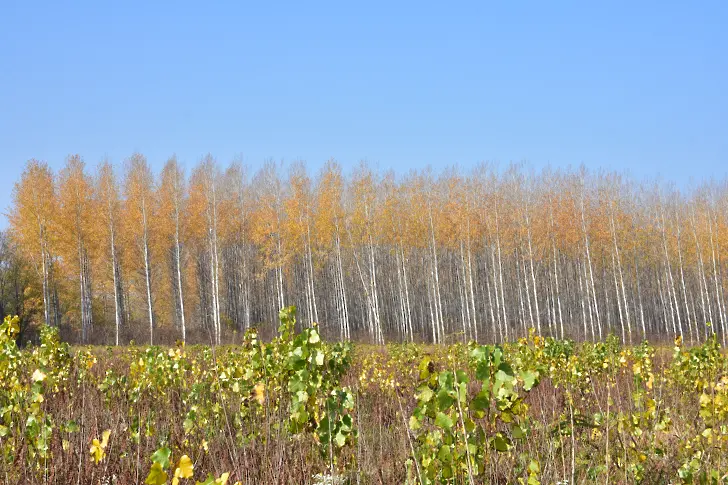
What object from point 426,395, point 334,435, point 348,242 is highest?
point 348,242

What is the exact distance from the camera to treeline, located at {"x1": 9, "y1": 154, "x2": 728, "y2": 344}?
2856 cm

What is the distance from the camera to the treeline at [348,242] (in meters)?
28.6

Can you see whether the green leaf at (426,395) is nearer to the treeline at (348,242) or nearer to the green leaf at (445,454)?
the green leaf at (445,454)

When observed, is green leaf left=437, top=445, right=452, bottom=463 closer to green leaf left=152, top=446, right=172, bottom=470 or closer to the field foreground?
the field foreground

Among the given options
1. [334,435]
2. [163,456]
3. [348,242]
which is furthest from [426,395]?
[348,242]

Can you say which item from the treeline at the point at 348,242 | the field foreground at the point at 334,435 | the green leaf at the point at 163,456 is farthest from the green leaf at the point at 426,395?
the treeline at the point at 348,242

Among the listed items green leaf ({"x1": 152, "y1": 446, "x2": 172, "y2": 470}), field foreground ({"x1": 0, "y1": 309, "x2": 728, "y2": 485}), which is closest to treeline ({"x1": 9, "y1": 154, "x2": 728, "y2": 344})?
field foreground ({"x1": 0, "y1": 309, "x2": 728, "y2": 485})

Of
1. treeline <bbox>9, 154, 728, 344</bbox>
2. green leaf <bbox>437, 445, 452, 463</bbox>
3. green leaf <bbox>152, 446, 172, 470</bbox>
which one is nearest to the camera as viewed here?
green leaf <bbox>152, 446, 172, 470</bbox>

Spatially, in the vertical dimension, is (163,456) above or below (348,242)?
below

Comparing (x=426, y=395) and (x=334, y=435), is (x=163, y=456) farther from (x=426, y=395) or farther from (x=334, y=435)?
(x=334, y=435)

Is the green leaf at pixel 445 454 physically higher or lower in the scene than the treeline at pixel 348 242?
lower

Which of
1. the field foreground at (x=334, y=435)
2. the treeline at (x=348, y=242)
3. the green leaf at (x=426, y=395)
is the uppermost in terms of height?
the treeline at (x=348, y=242)

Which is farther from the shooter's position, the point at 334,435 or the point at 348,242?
the point at 348,242

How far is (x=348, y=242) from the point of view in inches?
1367
